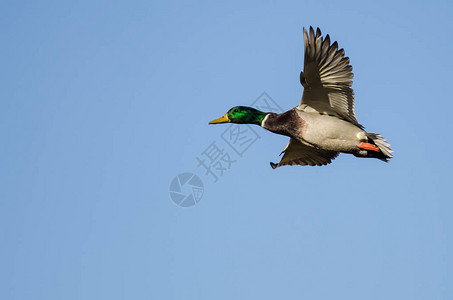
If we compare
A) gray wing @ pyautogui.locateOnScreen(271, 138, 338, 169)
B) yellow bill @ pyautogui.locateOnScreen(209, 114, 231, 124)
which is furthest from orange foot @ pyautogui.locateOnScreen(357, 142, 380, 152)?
yellow bill @ pyautogui.locateOnScreen(209, 114, 231, 124)

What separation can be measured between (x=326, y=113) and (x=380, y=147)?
3.50 feet

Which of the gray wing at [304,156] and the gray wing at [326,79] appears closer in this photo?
the gray wing at [326,79]

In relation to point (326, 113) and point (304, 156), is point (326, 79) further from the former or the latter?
point (304, 156)

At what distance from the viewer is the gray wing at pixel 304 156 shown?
12031 millimetres

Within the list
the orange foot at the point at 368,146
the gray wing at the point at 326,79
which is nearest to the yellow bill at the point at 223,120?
the gray wing at the point at 326,79

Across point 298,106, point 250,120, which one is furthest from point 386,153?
point 250,120

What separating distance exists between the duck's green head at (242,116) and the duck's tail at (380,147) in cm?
190

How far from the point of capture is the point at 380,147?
419 inches

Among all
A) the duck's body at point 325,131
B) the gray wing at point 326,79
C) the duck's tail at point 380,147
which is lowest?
the duck's tail at point 380,147

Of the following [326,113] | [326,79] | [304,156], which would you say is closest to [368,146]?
[326,113]

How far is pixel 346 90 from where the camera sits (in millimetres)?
10336

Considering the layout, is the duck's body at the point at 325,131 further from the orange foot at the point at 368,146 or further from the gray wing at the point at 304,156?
the gray wing at the point at 304,156

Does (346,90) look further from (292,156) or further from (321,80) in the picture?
(292,156)

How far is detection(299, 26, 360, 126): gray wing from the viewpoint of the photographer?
991cm
